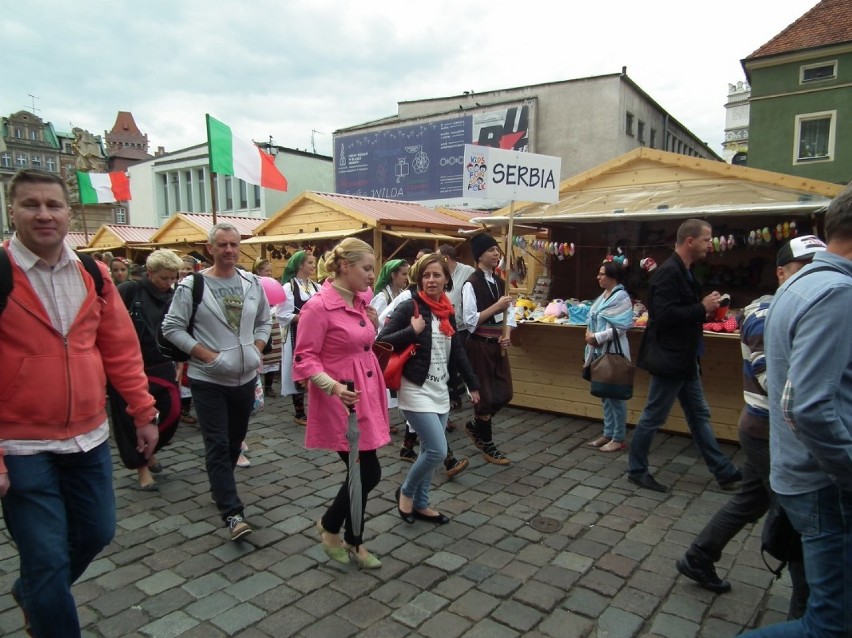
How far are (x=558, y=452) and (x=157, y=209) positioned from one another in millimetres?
35838

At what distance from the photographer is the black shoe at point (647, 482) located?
467 centimetres

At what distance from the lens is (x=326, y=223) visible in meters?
12.5

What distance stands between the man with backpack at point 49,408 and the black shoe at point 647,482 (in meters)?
3.94

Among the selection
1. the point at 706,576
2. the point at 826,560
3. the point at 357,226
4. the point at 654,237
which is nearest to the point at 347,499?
the point at 706,576

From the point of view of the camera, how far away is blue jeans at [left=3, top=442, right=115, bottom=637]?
6.99ft

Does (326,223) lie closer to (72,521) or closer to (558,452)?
(558,452)

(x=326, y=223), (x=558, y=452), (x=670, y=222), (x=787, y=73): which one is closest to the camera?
(x=558, y=452)

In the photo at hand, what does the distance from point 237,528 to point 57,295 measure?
210 cm

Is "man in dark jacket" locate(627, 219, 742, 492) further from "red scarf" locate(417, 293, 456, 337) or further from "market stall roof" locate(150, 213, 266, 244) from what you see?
"market stall roof" locate(150, 213, 266, 244)

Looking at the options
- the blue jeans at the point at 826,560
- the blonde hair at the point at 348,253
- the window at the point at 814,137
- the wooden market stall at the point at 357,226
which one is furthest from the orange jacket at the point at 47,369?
the window at the point at 814,137

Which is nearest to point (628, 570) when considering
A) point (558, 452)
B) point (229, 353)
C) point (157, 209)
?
point (558, 452)

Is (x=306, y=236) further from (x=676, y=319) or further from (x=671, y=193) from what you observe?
(x=676, y=319)

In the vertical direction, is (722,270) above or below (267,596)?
above

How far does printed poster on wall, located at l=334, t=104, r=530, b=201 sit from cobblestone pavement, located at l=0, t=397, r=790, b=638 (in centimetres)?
2231
